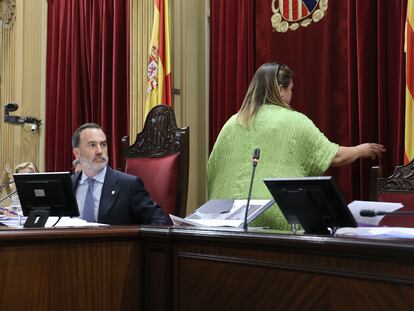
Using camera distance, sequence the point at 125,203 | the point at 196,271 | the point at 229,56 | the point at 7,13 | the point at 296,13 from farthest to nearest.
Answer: the point at 7,13 < the point at 229,56 < the point at 296,13 < the point at 125,203 < the point at 196,271

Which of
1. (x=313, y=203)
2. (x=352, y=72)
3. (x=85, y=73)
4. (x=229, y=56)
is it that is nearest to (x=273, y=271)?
(x=313, y=203)

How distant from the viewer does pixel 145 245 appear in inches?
76.9

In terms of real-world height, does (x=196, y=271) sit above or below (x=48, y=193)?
below

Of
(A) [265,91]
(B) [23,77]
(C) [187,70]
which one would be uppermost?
(B) [23,77]

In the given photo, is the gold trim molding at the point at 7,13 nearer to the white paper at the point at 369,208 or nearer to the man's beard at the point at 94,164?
the man's beard at the point at 94,164

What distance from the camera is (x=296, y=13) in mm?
3809

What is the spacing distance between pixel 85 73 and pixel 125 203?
8.95 feet

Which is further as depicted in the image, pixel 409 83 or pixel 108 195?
pixel 409 83

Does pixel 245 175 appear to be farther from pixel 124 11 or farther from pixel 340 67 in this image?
pixel 124 11

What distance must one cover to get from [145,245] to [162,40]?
275cm

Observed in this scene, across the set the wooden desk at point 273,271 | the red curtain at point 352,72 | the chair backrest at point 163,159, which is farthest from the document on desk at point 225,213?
the red curtain at point 352,72

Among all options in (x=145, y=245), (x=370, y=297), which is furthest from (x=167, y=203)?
(x=370, y=297)

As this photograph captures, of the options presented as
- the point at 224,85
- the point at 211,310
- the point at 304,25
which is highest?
the point at 304,25

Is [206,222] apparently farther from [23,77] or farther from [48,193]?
[23,77]
